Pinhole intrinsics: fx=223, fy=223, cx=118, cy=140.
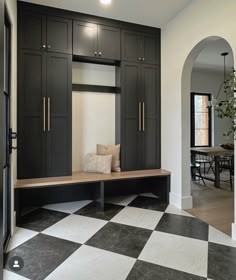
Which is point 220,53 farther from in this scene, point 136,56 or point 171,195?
point 171,195

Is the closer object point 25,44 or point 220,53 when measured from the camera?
point 25,44

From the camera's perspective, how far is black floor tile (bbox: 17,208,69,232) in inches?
105

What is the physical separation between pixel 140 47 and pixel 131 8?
0.65m

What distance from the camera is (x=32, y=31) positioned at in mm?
3135

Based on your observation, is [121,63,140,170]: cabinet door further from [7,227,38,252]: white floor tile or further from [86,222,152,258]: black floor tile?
[7,227,38,252]: white floor tile

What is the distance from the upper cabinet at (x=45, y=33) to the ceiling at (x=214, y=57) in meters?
2.75

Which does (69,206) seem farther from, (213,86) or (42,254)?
(213,86)

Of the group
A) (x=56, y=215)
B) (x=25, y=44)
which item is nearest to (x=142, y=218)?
(x=56, y=215)

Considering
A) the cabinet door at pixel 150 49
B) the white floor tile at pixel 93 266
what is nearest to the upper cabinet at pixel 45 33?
the cabinet door at pixel 150 49

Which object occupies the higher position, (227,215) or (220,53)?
(220,53)

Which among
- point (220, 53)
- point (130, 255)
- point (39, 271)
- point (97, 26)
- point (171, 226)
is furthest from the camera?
point (220, 53)

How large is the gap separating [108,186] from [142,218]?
1004 millimetres

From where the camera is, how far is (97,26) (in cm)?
347

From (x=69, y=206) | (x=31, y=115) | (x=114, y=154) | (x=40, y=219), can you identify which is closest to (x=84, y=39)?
(x=31, y=115)
